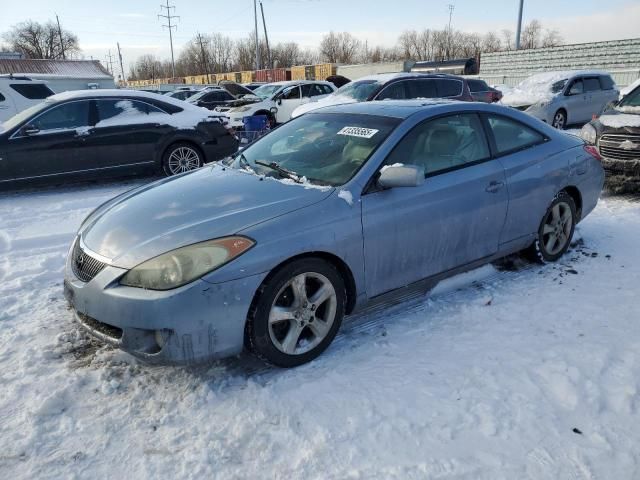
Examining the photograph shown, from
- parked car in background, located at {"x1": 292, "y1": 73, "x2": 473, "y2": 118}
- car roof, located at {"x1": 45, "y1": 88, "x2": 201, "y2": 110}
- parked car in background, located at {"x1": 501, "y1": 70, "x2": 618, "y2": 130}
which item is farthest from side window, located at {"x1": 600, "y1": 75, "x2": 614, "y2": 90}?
car roof, located at {"x1": 45, "y1": 88, "x2": 201, "y2": 110}

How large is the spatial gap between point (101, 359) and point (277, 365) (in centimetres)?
110

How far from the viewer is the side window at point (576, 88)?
46.4 ft

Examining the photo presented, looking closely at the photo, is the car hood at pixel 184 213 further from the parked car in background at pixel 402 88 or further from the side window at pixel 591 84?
the side window at pixel 591 84

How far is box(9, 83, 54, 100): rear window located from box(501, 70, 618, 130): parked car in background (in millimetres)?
12602

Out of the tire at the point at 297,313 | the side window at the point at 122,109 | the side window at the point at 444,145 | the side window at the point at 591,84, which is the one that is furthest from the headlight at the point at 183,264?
the side window at the point at 591,84

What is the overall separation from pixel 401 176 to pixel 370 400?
136 centimetres

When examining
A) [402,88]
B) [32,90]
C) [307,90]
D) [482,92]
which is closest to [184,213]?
[402,88]

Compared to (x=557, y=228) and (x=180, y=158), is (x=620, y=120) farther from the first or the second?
(x=180, y=158)

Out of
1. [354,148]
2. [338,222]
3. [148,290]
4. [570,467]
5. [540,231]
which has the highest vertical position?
[354,148]

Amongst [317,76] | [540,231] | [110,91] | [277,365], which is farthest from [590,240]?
[317,76]

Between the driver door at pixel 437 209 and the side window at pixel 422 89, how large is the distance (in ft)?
24.5

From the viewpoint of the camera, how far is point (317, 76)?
48.9 metres

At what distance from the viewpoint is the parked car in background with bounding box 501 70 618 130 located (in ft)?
45.0

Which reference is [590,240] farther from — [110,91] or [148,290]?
[110,91]
